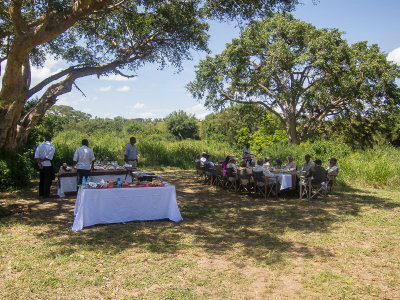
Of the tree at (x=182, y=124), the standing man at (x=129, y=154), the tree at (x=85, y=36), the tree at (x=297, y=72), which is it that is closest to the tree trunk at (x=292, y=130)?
the tree at (x=297, y=72)

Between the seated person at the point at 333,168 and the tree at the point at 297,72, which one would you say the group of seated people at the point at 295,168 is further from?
the tree at the point at 297,72

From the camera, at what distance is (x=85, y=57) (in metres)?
14.0

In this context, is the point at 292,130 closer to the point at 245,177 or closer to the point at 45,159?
the point at 245,177

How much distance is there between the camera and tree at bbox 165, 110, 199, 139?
1683 inches

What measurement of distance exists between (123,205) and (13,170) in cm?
500

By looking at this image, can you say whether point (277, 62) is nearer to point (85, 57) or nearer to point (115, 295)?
point (85, 57)

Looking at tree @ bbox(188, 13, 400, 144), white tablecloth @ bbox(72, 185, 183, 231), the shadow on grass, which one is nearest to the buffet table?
the shadow on grass

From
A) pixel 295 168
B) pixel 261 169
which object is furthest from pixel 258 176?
pixel 295 168

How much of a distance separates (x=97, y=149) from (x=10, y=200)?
25.1 feet

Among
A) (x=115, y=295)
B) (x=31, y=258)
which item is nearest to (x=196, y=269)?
(x=115, y=295)

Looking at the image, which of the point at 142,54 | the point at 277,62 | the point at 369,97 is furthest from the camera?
the point at 369,97

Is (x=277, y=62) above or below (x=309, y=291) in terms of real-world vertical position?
above

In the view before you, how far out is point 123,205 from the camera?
622cm

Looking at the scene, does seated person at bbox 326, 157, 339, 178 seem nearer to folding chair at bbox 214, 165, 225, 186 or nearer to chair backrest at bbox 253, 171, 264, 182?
chair backrest at bbox 253, 171, 264, 182
